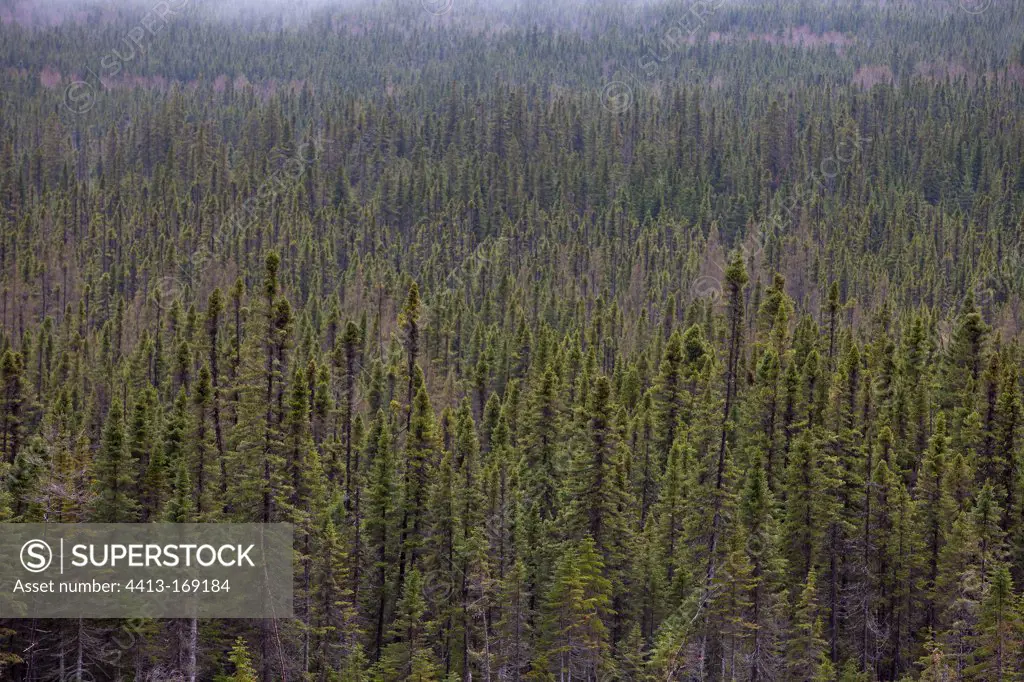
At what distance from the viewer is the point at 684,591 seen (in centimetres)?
5116

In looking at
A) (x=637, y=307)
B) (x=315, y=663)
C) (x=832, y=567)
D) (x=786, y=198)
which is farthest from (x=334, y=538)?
(x=786, y=198)

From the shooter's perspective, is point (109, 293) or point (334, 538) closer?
point (334, 538)

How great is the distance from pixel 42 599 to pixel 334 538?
12.4 meters

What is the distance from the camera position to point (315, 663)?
164 ft

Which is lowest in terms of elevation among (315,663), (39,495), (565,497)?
(315,663)

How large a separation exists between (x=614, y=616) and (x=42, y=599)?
2693 cm

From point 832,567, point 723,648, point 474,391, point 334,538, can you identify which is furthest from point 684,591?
point 474,391

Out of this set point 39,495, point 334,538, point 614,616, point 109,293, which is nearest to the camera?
point 39,495

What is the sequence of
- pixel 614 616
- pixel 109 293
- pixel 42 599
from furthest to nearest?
pixel 109 293 → pixel 614 616 → pixel 42 599

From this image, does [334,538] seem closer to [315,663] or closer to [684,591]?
[315,663]

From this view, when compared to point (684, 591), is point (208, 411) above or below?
above

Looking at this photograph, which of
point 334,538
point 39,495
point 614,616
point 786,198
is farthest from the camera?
point 786,198

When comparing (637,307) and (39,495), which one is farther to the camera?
(637,307)

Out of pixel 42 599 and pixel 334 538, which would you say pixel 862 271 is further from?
pixel 42 599
